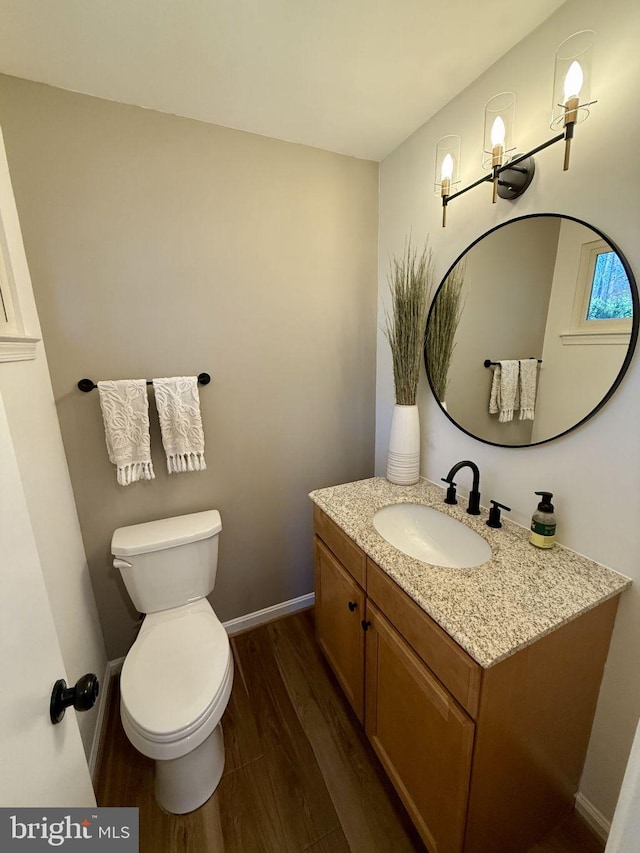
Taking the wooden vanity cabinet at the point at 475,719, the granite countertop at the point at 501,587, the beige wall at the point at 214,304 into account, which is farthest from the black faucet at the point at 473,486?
the beige wall at the point at 214,304

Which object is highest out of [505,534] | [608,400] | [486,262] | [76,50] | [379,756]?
[76,50]

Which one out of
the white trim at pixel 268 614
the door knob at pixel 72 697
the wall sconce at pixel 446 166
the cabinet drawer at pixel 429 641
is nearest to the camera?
the door knob at pixel 72 697

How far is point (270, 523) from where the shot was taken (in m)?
1.83

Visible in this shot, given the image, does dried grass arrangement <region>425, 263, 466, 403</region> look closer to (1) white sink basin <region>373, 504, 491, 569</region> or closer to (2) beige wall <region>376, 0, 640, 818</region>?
(2) beige wall <region>376, 0, 640, 818</region>

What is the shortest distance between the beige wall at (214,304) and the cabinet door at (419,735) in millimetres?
868

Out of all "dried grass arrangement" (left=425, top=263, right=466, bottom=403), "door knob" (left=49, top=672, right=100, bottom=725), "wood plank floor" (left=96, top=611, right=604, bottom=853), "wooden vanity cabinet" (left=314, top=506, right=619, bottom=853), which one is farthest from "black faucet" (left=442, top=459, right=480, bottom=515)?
"door knob" (left=49, top=672, right=100, bottom=725)

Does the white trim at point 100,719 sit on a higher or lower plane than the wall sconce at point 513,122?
lower

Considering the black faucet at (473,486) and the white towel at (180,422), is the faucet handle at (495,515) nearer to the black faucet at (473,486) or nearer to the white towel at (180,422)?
the black faucet at (473,486)

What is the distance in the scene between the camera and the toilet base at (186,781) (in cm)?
113

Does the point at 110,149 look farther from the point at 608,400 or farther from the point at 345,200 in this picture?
the point at 608,400

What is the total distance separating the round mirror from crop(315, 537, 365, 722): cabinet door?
2.58ft

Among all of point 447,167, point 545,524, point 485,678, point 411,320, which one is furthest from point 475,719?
point 447,167

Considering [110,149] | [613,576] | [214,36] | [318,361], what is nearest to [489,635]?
[613,576]

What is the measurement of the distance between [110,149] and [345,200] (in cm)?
100
